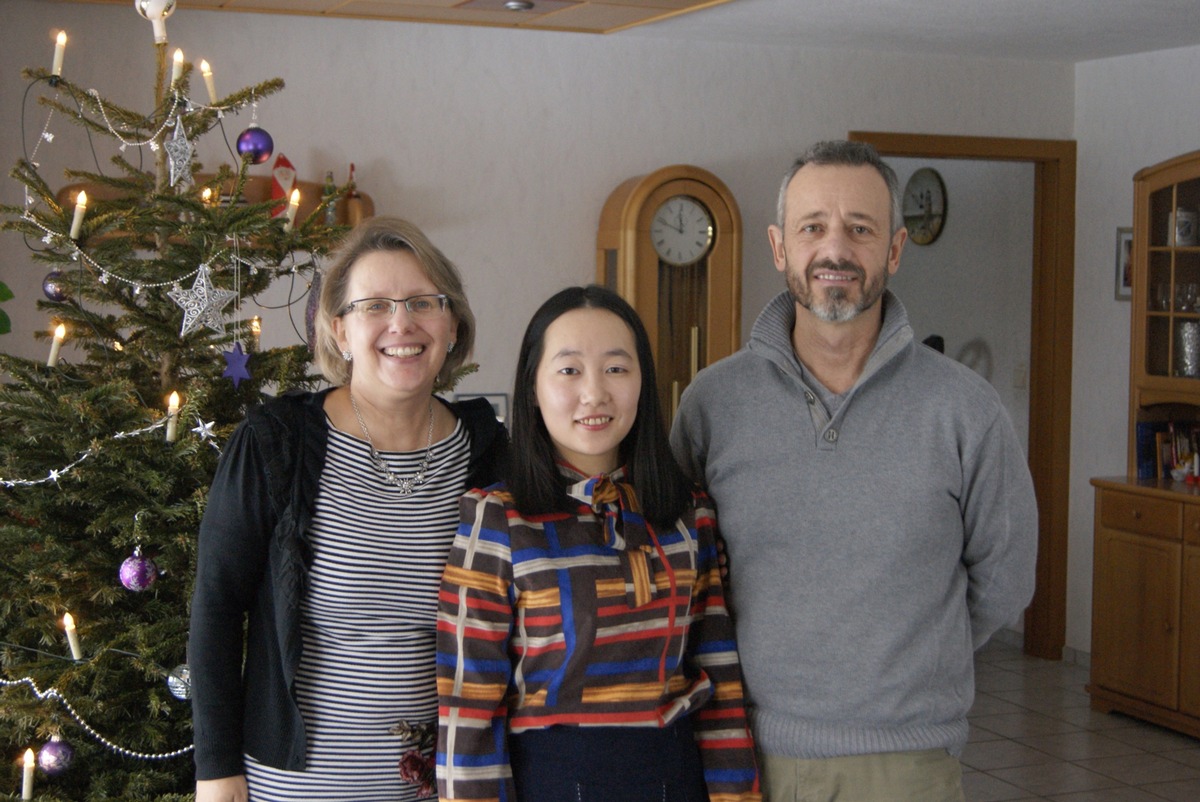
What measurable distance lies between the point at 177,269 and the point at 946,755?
1.50m

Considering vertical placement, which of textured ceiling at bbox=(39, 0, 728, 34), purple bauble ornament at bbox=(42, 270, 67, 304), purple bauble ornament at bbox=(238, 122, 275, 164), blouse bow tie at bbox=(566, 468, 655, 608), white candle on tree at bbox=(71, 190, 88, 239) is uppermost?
textured ceiling at bbox=(39, 0, 728, 34)

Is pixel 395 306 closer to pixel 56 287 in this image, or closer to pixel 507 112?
pixel 56 287

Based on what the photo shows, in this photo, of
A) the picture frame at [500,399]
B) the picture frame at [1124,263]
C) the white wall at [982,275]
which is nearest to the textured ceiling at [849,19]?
the picture frame at [1124,263]

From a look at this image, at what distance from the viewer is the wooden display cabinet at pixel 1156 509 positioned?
14.7ft

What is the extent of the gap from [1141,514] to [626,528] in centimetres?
355

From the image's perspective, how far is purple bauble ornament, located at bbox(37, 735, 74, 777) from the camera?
219 cm

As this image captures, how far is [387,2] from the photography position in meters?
4.05

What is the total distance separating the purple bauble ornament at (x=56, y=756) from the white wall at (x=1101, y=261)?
14.3 ft

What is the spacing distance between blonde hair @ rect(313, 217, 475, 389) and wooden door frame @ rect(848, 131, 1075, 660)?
407cm

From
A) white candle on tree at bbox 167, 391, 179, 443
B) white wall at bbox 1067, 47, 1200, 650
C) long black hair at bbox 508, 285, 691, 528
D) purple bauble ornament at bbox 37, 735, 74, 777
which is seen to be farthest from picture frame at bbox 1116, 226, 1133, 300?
purple bauble ornament at bbox 37, 735, 74, 777

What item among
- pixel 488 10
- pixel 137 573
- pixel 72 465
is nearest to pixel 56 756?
pixel 137 573

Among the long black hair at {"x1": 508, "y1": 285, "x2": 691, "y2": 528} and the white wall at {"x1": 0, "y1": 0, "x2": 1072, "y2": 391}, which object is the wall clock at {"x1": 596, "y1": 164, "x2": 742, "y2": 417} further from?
the long black hair at {"x1": 508, "y1": 285, "x2": 691, "y2": 528}

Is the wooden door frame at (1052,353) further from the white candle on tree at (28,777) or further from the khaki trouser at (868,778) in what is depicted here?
the white candle on tree at (28,777)

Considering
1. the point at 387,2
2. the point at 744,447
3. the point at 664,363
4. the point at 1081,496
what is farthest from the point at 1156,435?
the point at 744,447
